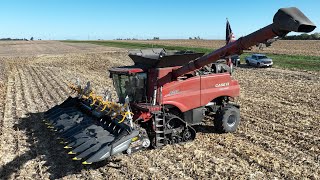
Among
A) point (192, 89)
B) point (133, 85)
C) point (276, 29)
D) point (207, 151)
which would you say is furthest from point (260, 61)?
point (276, 29)

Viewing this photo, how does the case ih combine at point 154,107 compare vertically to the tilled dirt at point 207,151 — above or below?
above

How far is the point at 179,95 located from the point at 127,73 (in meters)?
1.84

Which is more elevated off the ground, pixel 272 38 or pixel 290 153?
pixel 272 38

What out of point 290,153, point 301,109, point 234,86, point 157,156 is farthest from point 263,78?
point 157,156

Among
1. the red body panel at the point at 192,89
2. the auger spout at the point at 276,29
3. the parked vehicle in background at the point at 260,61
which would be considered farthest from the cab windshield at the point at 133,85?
the parked vehicle in background at the point at 260,61

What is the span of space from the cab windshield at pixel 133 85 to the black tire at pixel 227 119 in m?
2.87

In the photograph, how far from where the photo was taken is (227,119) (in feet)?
37.1

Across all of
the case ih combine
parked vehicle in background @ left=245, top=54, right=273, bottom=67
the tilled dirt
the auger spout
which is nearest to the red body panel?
the case ih combine

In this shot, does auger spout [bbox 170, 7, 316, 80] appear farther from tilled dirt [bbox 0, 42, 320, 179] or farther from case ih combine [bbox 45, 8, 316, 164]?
tilled dirt [bbox 0, 42, 320, 179]

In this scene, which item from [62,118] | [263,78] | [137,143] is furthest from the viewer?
[263,78]

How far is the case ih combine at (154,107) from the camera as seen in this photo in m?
8.55

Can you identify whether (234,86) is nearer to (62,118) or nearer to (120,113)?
(120,113)

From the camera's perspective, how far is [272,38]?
24.8 feet

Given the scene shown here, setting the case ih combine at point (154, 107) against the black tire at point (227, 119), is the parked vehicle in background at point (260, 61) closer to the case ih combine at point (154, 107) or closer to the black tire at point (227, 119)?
the case ih combine at point (154, 107)
